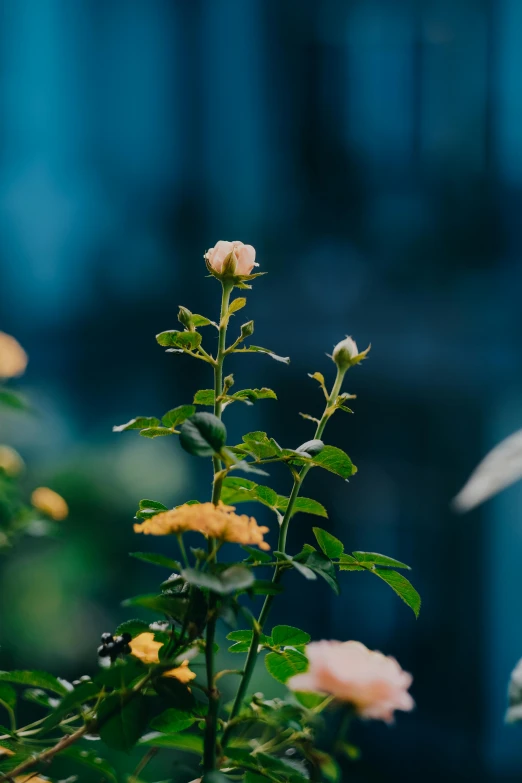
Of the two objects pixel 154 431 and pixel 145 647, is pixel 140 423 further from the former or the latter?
pixel 145 647

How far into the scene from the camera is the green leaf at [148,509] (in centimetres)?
40

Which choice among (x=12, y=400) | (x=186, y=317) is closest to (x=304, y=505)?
(x=186, y=317)

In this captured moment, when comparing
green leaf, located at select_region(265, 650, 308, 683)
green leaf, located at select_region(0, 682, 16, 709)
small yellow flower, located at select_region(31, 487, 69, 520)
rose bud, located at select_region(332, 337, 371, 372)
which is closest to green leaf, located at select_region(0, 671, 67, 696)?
green leaf, located at select_region(0, 682, 16, 709)

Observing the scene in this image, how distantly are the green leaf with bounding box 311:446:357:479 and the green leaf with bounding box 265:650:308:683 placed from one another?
10cm

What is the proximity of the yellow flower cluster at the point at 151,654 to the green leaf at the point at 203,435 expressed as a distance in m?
0.11

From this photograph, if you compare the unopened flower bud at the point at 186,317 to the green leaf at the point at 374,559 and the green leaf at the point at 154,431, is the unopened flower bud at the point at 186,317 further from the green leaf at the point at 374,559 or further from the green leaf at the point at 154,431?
the green leaf at the point at 374,559

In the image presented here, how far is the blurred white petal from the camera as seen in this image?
31 cm

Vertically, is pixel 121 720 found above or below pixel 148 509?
below

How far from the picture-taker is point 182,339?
1.31 ft

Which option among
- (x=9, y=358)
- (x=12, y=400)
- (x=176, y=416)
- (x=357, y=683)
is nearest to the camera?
(x=357, y=683)

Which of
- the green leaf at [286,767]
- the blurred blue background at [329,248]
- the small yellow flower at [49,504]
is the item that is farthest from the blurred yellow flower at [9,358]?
the blurred blue background at [329,248]

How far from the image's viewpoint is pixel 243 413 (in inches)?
59.0

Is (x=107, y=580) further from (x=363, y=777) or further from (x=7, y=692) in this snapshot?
(x=7, y=692)

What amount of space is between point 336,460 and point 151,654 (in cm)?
15
